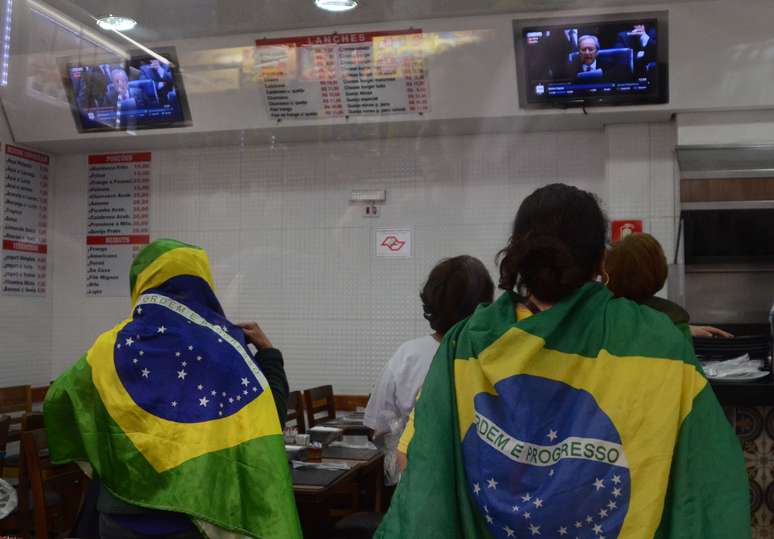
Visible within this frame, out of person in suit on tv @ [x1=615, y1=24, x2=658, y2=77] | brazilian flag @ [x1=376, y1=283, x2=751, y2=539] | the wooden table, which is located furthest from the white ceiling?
brazilian flag @ [x1=376, y1=283, x2=751, y2=539]

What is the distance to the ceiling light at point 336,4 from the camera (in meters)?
3.93

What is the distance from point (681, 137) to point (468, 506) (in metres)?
3.36

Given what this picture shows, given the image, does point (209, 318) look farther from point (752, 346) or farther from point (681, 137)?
point (681, 137)

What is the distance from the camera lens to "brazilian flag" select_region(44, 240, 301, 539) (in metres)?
1.82

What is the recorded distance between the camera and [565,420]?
1.13m

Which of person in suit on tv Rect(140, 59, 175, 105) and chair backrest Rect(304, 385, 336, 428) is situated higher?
person in suit on tv Rect(140, 59, 175, 105)

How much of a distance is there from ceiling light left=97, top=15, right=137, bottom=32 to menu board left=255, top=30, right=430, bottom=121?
68cm

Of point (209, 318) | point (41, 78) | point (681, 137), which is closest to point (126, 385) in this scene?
point (209, 318)

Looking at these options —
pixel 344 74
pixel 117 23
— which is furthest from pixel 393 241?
pixel 117 23

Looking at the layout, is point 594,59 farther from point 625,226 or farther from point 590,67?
point 625,226

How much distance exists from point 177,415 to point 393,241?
2.65 metres

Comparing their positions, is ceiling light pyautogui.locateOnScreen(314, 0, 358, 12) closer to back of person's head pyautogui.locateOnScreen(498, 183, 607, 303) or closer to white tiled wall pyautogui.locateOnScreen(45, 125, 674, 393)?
white tiled wall pyautogui.locateOnScreen(45, 125, 674, 393)

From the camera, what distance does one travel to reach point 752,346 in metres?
2.29

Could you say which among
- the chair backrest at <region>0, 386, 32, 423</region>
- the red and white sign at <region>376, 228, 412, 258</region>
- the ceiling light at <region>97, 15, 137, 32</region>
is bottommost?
the chair backrest at <region>0, 386, 32, 423</region>
